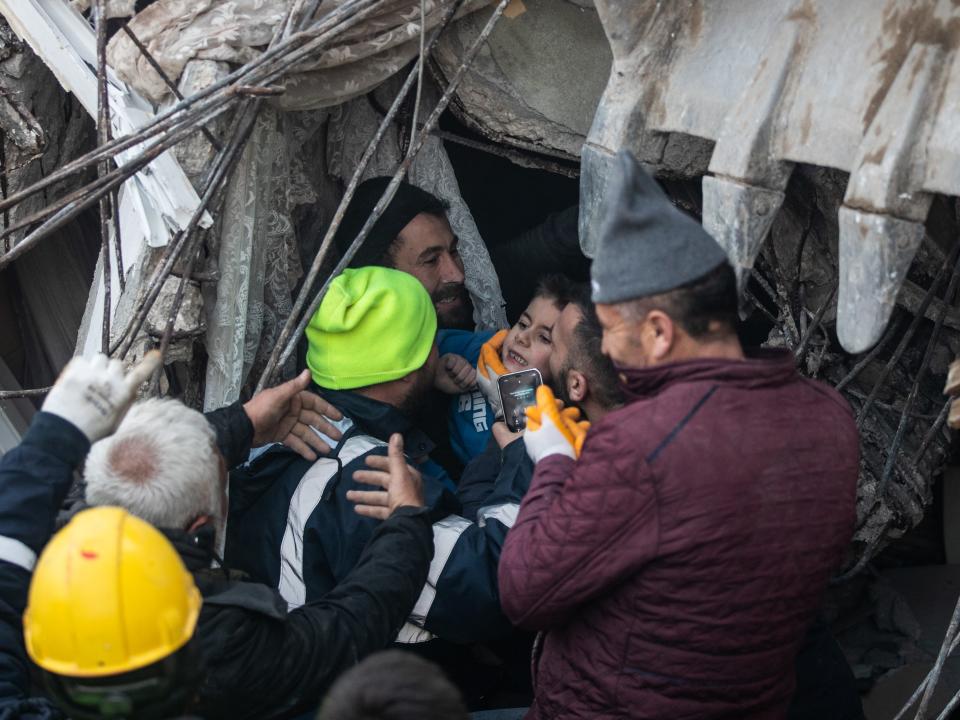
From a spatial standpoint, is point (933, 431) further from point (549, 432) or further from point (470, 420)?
point (549, 432)

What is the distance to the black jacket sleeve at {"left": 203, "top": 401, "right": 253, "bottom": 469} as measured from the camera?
270 centimetres

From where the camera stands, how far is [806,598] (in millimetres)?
2025

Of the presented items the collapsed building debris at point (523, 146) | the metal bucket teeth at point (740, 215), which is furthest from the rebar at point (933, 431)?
the metal bucket teeth at point (740, 215)

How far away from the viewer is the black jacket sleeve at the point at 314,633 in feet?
6.72

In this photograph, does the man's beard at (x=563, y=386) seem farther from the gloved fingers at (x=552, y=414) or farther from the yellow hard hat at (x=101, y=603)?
the yellow hard hat at (x=101, y=603)

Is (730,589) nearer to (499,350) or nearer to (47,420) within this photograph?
(47,420)

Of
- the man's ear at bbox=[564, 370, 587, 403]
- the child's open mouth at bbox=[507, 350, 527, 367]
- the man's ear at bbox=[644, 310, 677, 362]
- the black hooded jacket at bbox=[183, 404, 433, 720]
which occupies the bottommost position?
the child's open mouth at bbox=[507, 350, 527, 367]

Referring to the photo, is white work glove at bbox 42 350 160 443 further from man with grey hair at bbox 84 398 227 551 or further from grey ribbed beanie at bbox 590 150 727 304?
grey ribbed beanie at bbox 590 150 727 304

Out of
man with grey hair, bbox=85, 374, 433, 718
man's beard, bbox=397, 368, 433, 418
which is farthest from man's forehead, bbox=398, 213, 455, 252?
man with grey hair, bbox=85, 374, 433, 718

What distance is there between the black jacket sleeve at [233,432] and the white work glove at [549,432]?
843 millimetres

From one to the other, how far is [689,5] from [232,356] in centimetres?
173

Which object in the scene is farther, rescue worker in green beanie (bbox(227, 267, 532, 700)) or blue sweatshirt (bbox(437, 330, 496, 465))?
blue sweatshirt (bbox(437, 330, 496, 465))

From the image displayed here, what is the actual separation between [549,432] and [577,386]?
1.98 ft

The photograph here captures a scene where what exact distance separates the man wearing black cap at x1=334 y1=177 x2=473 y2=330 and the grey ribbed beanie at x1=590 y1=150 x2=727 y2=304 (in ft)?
5.98
